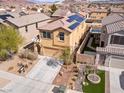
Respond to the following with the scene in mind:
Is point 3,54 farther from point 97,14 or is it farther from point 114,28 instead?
point 97,14

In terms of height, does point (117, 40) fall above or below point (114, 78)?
above

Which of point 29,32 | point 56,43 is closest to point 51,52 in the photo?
point 56,43

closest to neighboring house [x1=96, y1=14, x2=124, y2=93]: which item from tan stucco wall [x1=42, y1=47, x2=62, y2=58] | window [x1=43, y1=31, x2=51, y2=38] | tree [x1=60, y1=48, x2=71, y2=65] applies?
tree [x1=60, y1=48, x2=71, y2=65]

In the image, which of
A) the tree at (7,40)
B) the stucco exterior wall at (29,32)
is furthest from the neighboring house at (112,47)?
the stucco exterior wall at (29,32)

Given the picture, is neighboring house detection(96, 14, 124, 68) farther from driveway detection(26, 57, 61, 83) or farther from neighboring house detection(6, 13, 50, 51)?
neighboring house detection(6, 13, 50, 51)

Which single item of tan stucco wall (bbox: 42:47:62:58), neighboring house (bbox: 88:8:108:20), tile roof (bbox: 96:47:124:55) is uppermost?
neighboring house (bbox: 88:8:108:20)

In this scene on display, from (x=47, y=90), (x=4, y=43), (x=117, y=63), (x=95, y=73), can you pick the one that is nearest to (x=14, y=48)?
(x=4, y=43)
